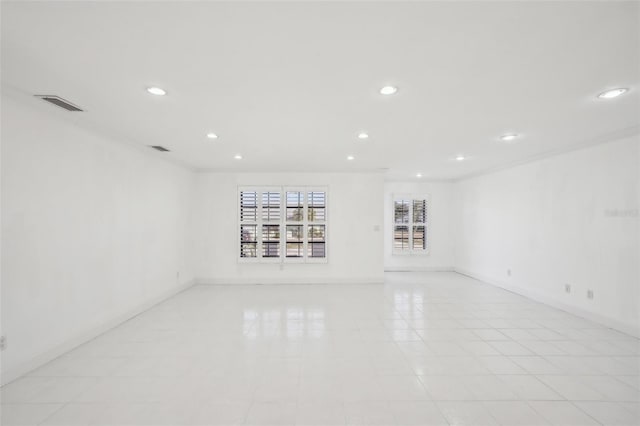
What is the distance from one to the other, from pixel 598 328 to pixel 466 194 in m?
→ 4.12

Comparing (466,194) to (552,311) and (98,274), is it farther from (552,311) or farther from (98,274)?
(98,274)

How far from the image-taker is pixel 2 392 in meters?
2.28

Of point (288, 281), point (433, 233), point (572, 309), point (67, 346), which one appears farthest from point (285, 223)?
point (572, 309)

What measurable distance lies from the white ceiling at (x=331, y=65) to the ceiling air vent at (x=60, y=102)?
108 millimetres

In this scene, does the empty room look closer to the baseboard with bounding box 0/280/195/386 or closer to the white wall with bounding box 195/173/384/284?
the baseboard with bounding box 0/280/195/386

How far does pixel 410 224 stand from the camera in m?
7.93

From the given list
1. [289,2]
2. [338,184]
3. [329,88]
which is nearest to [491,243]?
[338,184]

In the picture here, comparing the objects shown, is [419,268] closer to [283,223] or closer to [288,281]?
[288,281]

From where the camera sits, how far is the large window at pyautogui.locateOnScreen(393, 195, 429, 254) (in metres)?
7.91

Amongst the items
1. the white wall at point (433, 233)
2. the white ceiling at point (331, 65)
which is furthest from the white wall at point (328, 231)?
the white ceiling at point (331, 65)

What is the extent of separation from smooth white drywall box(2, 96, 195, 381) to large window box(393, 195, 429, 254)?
601 cm

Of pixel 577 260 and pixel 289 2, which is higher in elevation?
pixel 289 2

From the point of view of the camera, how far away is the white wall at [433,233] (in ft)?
25.8

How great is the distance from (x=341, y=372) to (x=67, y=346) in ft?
9.78
